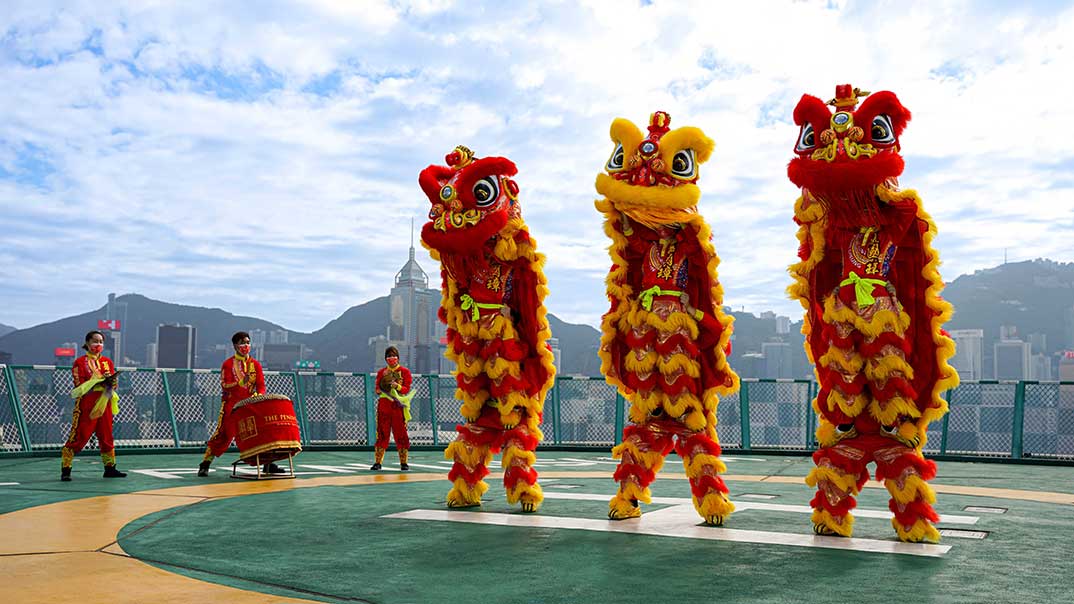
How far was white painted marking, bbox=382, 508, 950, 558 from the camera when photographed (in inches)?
211

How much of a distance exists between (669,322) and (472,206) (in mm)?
1787

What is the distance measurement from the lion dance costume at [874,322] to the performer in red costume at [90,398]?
718 centimetres

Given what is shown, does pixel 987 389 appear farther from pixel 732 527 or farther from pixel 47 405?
pixel 47 405

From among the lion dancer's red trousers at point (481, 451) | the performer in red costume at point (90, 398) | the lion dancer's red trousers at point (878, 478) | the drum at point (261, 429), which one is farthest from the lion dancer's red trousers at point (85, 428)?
the lion dancer's red trousers at point (878, 478)

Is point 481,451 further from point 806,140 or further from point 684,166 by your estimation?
point 806,140

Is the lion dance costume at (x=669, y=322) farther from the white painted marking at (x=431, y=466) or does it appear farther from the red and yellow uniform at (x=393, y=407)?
the white painted marking at (x=431, y=466)

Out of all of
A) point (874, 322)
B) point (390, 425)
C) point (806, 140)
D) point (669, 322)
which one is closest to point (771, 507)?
point (669, 322)

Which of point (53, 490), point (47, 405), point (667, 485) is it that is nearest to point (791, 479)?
point (667, 485)

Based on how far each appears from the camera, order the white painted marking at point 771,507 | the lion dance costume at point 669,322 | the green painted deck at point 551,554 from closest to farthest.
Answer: the green painted deck at point 551,554, the lion dance costume at point 669,322, the white painted marking at point 771,507

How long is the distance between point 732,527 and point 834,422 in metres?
1.03

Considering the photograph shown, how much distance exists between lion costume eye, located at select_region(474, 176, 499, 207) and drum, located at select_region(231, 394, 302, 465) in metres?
4.13

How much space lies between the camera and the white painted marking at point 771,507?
262 inches

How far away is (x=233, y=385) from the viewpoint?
391 inches

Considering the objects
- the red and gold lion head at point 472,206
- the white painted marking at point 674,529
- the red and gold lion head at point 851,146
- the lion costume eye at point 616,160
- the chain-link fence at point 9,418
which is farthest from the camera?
the chain-link fence at point 9,418
